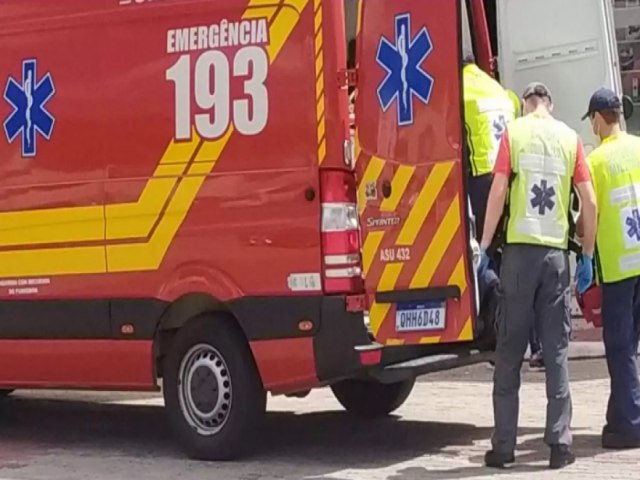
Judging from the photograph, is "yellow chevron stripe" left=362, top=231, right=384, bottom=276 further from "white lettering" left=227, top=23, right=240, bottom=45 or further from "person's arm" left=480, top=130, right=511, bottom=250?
"white lettering" left=227, top=23, right=240, bottom=45

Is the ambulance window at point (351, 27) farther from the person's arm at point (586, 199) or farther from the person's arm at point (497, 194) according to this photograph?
the person's arm at point (586, 199)

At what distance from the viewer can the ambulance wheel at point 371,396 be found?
10109 millimetres

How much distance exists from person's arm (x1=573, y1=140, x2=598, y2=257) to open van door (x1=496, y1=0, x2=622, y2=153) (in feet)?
11.4

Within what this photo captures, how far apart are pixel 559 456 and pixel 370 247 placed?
1.50 metres

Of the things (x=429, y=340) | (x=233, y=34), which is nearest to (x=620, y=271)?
(x=429, y=340)

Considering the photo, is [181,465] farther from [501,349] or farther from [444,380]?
[444,380]

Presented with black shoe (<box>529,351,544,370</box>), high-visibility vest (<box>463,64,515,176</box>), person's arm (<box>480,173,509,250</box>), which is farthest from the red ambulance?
black shoe (<box>529,351,544,370</box>)

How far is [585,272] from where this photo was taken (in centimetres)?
833

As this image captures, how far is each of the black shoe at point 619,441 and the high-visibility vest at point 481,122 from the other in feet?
5.46

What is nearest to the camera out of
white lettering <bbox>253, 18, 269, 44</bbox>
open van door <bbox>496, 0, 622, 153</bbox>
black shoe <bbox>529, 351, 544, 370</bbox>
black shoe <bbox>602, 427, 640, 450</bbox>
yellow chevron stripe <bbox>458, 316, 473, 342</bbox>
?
yellow chevron stripe <bbox>458, 316, 473, 342</bbox>

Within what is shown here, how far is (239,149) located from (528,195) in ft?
5.35

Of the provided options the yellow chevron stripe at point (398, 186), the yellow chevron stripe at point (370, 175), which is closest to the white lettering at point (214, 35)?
the yellow chevron stripe at point (370, 175)

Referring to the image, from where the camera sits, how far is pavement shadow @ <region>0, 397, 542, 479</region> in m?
8.80

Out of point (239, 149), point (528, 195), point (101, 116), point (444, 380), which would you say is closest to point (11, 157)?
point (101, 116)
